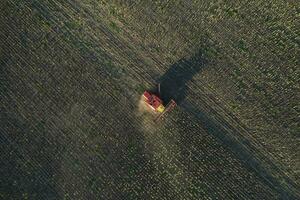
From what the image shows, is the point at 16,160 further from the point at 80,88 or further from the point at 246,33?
the point at 246,33

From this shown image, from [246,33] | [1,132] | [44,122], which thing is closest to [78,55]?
[44,122]

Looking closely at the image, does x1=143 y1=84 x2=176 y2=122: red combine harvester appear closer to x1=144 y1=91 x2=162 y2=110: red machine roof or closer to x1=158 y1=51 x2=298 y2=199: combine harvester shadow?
x1=144 y1=91 x2=162 y2=110: red machine roof

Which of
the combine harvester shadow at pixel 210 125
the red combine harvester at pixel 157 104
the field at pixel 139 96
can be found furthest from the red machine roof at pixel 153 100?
the field at pixel 139 96

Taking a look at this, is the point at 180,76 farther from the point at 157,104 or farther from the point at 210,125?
the point at 210,125

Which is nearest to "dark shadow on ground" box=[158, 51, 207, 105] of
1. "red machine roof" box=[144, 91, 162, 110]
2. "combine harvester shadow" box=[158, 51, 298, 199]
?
"combine harvester shadow" box=[158, 51, 298, 199]

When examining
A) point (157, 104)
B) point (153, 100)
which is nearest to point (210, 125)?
point (157, 104)

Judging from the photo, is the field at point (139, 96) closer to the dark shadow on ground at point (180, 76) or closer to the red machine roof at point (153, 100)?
the dark shadow on ground at point (180, 76)
